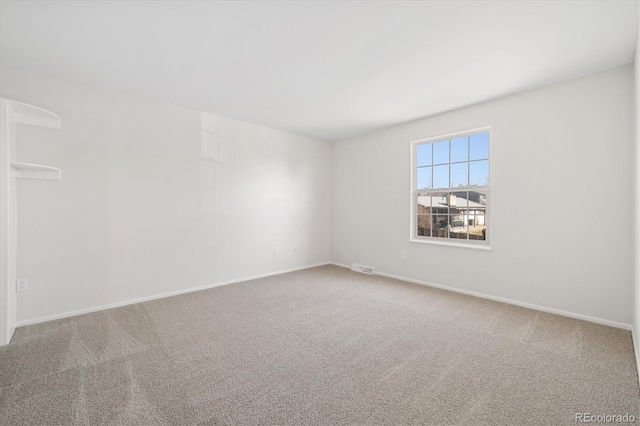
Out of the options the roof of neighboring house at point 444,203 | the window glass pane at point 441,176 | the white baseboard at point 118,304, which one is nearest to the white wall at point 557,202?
the roof of neighboring house at point 444,203

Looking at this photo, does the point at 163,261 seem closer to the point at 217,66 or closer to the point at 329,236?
→ the point at 217,66

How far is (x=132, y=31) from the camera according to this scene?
6.97ft

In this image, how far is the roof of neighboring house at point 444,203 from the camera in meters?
3.71

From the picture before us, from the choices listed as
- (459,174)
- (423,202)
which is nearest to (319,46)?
(459,174)

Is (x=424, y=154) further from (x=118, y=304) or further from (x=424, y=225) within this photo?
(x=118, y=304)

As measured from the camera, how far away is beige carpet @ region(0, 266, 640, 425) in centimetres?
156

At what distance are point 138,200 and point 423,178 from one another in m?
4.01

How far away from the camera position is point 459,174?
12.8 ft

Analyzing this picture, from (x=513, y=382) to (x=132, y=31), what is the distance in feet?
12.3

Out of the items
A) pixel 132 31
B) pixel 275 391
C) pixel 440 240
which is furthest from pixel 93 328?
pixel 440 240

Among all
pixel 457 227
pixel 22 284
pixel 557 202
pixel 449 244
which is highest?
pixel 557 202

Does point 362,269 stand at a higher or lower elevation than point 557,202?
lower

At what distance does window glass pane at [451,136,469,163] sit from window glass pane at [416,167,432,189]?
1.32 feet

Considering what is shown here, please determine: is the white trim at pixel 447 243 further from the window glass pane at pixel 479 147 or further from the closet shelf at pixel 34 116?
the closet shelf at pixel 34 116
